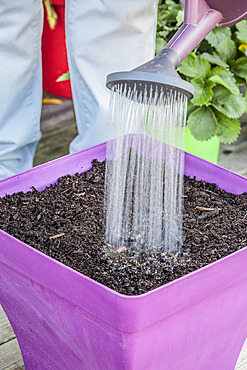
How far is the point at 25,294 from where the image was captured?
3.24ft

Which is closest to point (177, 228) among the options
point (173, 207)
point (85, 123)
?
point (173, 207)

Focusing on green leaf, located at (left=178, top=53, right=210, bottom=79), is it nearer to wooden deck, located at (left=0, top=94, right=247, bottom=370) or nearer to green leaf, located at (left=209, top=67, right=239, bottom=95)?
Result: green leaf, located at (left=209, top=67, right=239, bottom=95)

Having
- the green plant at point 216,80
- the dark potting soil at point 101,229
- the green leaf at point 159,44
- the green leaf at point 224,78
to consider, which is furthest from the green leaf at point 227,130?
the dark potting soil at point 101,229

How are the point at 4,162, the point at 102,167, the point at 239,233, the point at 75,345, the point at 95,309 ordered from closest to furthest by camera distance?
the point at 95,309 → the point at 75,345 → the point at 239,233 → the point at 102,167 → the point at 4,162

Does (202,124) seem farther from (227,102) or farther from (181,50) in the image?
(181,50)

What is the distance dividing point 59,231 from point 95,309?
0.27 m

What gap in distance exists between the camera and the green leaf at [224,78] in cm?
182

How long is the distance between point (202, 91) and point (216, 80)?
62 mm

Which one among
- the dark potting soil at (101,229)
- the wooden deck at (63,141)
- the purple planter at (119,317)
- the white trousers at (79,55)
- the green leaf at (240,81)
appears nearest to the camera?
the purple planter at (119,317)

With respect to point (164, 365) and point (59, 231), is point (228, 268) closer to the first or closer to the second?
point (164, 365)

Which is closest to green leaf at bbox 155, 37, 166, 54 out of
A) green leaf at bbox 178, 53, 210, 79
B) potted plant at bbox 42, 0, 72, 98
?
green leaf at bbox 178, 53, 210, 79

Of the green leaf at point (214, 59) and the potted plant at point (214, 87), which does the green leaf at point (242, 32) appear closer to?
the potted plant at point (214, 87)

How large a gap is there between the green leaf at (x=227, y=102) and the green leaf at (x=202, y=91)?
0.06 meters

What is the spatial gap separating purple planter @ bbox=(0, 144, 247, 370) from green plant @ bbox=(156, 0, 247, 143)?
92 cm
